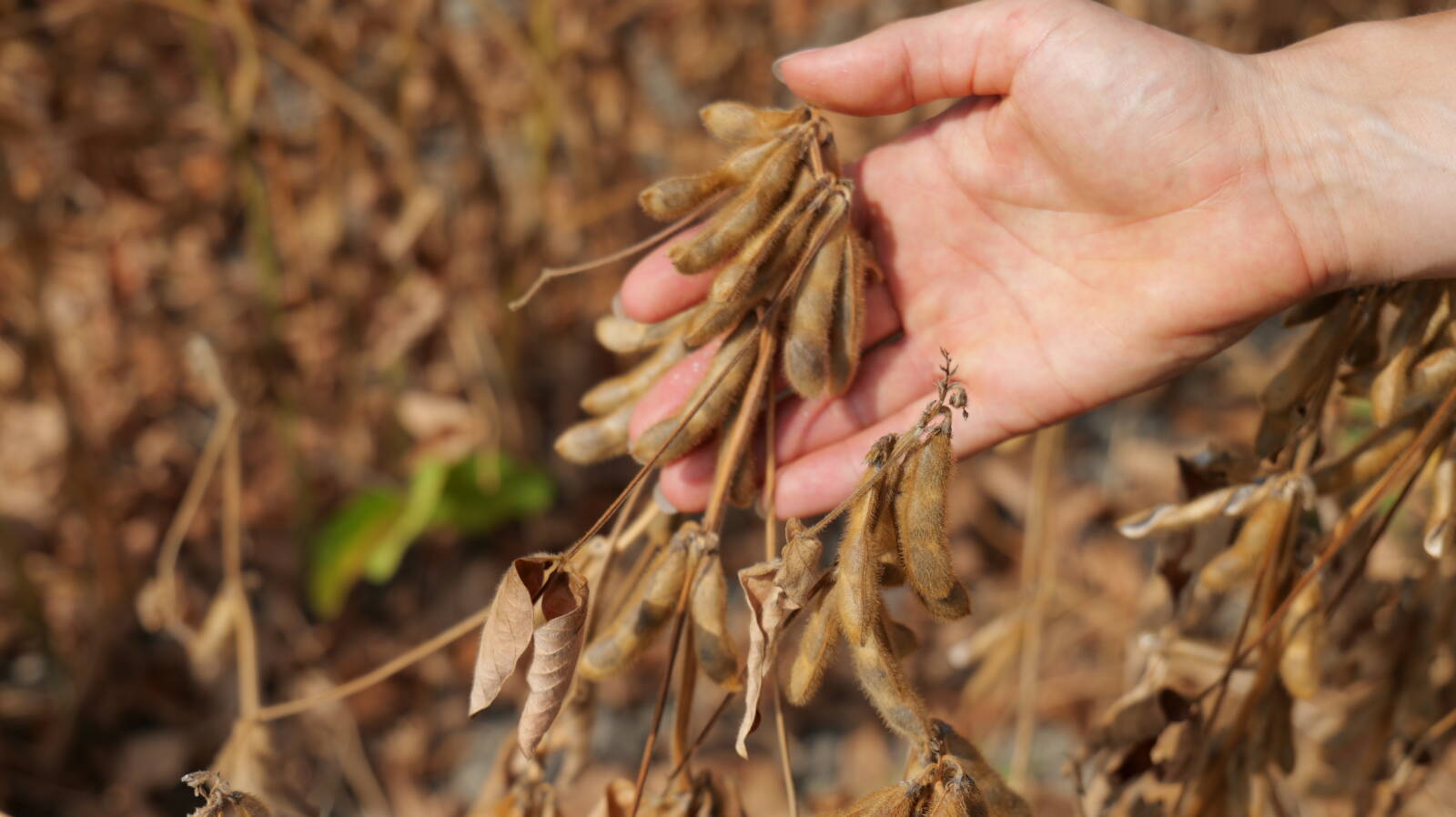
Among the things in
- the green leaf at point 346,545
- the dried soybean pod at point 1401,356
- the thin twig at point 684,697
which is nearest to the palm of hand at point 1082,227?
the dried soybean pod at point 1401,356

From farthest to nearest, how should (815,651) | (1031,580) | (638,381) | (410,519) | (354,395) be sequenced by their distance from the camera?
(354,395)
(410,519)
(1031,580)
(638,381)
(815,651)

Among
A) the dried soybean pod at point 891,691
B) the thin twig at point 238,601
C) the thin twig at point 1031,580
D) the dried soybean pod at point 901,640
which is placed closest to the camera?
the dried soybean pod at point 891,691

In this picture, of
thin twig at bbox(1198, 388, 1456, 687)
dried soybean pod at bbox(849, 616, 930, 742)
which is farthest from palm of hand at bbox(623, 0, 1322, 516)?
dried soybean pod at bbox(849, 616, 930, 742)

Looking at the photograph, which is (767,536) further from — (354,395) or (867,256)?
(354,395)

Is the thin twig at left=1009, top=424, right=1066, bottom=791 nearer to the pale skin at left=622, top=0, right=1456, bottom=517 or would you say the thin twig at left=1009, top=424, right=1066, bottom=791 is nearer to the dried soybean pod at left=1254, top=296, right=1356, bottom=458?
the pale skin at left=622, top=0, right=1456, bottom=517

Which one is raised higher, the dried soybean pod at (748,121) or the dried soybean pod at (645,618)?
the dried soybean pod at (748,121)

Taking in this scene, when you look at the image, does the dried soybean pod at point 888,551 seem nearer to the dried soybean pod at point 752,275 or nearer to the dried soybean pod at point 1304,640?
the dried soybean pod at point 752,275

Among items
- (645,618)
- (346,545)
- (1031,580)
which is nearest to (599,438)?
(645,618)
